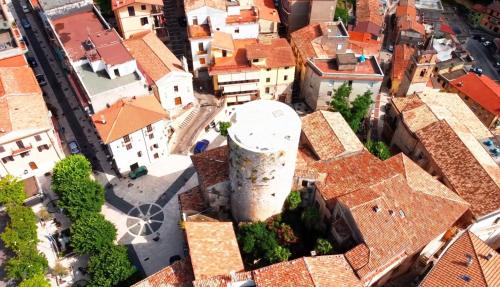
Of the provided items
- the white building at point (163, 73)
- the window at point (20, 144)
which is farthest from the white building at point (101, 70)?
the window at point (20, 144)

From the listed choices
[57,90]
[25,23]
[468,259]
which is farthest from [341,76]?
[25,23]

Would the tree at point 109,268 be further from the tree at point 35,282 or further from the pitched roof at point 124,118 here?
the pitched roof at point 124,118

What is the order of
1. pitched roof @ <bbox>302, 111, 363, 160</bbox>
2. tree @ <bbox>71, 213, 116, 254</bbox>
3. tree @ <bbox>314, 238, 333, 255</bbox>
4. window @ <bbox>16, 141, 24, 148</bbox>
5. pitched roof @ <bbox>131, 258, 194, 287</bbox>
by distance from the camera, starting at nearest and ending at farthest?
pitched roof @ <bbox>131, 258, 194, 287</bbox>
tree @ <bbox>314, 238, 333, 255</bbox>
tree @ <bbox>71, 213, 116, 254</bbox>
window @ <bbox>16, 141, 24, 148</bbox>
pitched roof @ <bbox>302, 111, 363, 160</bbox>

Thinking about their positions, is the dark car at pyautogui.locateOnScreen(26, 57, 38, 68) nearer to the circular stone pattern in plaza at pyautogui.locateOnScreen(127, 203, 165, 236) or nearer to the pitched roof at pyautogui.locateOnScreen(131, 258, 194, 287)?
the circular stone pattern in plaza at pyautogui.locateOnScreen(127, 203, 165, 236)

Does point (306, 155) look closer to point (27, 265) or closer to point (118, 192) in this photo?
point (118, 192)

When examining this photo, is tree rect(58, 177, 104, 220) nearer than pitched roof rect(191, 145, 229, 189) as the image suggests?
No

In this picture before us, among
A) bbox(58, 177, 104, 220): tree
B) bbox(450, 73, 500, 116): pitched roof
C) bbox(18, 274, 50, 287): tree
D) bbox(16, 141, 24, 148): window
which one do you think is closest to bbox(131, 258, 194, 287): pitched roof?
bbox(18, 274, 50, 287): tree
